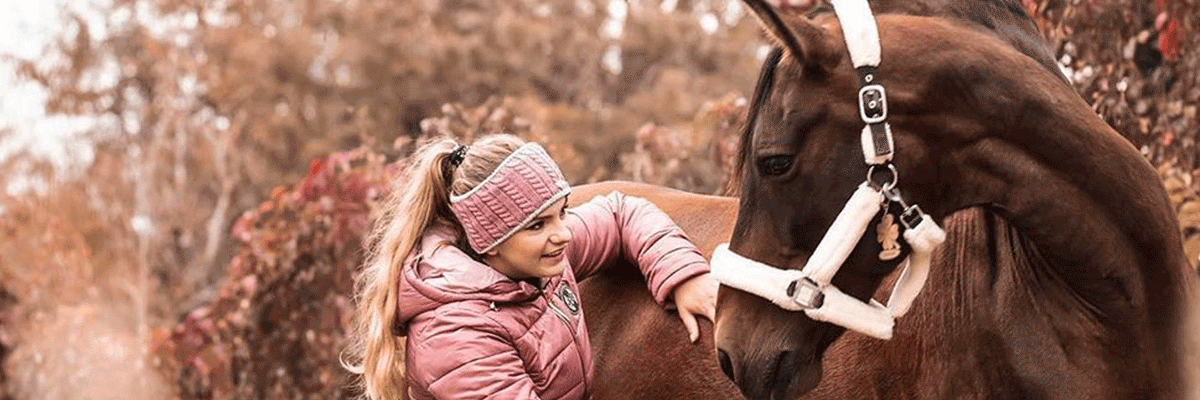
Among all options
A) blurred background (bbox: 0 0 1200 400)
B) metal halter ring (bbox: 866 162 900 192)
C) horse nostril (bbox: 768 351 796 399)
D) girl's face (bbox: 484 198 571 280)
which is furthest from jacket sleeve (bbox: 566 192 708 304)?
blurred background (bbox: 0 0 1200 400)

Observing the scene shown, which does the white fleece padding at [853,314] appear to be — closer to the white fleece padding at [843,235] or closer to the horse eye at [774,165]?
the white fleece padding at [843,235]

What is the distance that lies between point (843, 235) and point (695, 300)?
3.17 ft

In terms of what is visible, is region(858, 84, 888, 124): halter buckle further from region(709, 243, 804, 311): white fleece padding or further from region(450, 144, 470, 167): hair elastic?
region(450, 144, 470, 167): hair elastic

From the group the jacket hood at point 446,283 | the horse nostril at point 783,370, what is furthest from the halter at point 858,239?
the jacket hood at point 446,283

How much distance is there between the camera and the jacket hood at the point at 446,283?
12.5ft

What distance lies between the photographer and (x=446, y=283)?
12.6 ft

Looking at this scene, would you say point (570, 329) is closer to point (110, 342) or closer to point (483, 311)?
point (483, 311)

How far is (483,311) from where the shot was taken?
12.5 feet

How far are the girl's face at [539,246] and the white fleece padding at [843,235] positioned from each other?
0.74 meters

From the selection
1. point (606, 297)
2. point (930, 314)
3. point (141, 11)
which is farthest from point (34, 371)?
point (141, 11)

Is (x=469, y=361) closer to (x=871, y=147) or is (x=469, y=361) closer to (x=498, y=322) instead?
(x=498, y=322)

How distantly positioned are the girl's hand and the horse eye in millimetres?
816

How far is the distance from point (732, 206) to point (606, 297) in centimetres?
42

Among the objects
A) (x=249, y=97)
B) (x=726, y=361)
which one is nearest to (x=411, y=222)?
(x=726, y=361)
